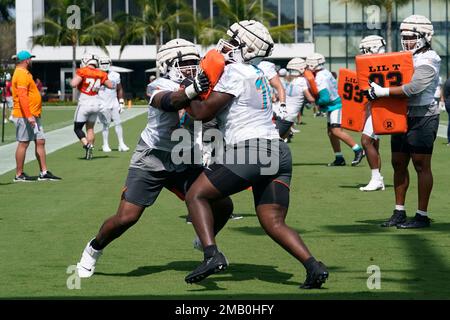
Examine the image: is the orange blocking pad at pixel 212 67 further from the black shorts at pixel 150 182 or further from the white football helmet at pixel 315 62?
the white football helmet at pixel 315 62

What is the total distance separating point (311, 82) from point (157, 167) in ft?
33.4

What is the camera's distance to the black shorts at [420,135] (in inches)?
417

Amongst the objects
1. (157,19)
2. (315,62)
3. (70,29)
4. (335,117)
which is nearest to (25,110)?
(315,62)

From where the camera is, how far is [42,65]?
271ft

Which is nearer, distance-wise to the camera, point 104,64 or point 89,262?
point 89,262

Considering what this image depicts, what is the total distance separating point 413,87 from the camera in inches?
404

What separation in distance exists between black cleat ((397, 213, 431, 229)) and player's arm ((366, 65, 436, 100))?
1318 mm

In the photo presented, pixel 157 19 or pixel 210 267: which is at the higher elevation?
pixel 157 19

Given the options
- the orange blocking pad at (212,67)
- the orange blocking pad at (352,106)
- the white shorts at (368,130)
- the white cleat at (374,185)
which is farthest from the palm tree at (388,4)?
the orange blocking pad at (212,67)

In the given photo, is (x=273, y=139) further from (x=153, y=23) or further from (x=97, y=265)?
(x=153, y=23)

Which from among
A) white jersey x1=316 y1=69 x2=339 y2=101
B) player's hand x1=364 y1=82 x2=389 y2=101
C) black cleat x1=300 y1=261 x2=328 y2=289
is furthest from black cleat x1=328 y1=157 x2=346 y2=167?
black cleat x1=300 y1=261 x2=328 y2=289

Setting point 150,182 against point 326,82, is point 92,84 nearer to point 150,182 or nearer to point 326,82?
point 326,82

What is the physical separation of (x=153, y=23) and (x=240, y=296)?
66441 mm
